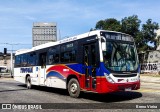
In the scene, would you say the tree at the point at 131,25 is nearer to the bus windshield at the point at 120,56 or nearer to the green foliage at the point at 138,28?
the green foliage at the point at 138,28

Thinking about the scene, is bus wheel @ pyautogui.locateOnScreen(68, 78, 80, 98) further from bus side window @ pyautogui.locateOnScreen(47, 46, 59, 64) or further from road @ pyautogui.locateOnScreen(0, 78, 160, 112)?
bus side window @ pyautogui.locateOnScreen(47, 46, 59, 64)

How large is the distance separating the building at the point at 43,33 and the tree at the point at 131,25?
38.8 feet

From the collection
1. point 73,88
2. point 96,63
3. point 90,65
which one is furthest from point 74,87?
point 96,63

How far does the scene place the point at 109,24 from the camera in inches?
1956

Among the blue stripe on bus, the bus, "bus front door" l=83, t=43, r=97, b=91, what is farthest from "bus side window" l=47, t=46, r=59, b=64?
"bus front door" l=83, t=43, r=97, b=91

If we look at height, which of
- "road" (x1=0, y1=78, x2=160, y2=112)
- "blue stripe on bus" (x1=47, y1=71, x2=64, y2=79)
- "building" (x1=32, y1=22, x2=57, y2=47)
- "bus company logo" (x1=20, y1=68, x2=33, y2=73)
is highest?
"building" (x1=32, y1=22, x2=57, y2=47)

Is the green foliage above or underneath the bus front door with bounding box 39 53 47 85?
above

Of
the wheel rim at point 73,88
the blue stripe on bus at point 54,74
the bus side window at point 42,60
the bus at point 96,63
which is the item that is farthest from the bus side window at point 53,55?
the wheel rim at point 73,88

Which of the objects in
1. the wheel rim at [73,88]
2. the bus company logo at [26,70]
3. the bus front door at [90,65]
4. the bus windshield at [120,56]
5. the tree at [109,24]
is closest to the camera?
the bus windshield at [120,56]

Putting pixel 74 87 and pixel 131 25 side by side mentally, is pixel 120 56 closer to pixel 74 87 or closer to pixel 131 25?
pixel 74 87

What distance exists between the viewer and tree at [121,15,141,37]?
45.4 m

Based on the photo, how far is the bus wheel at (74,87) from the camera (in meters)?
13.2

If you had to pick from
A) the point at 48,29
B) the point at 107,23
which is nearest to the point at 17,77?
the point at 48,29

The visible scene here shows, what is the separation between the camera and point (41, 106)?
11203mm
